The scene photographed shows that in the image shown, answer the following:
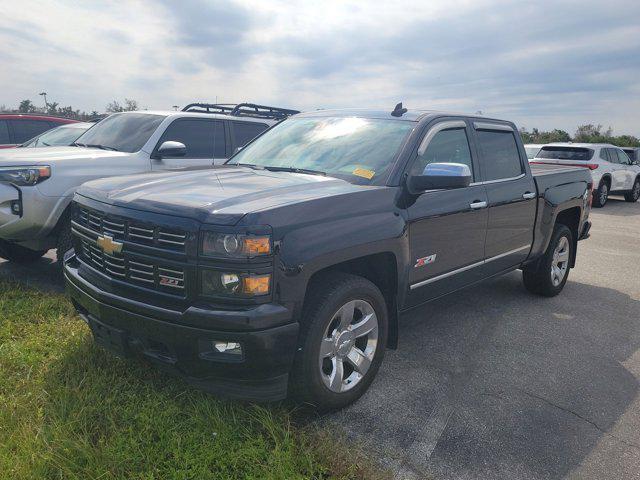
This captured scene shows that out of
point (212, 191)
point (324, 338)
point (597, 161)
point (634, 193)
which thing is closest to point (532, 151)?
point (597, 161)

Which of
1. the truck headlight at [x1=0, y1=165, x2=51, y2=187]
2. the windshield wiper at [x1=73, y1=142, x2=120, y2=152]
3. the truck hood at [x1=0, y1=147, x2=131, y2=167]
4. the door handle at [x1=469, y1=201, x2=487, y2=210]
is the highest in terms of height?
the windshield wiper at [x1=73, y1=142, x2=120, y2=152]

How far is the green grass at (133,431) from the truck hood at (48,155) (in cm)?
203

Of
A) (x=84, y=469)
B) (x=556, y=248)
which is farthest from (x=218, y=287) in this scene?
(x=556, y=248)

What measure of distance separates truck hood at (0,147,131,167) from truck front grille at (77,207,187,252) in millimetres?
2160

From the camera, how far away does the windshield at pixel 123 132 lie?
578 cm

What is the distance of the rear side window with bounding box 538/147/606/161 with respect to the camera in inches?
567

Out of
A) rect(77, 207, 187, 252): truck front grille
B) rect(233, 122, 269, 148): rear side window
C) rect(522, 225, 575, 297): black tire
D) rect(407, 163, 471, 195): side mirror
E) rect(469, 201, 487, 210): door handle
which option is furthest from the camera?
rect(233, 122, 269, 148): rear side window

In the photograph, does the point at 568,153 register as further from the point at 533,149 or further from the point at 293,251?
the point at 293,251

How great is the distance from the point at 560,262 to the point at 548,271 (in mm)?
378

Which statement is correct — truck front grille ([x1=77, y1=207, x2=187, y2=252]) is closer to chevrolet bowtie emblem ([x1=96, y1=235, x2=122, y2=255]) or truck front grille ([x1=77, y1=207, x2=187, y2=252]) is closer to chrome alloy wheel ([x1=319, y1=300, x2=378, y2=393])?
chevrolet bowtie emblem ([x1=96, y1=235, x2=122, y2=255])

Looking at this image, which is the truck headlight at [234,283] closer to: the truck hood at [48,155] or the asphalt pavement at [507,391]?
the asphalt pavement at [507,391]

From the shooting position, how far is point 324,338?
2.83 m

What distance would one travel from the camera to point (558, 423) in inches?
122

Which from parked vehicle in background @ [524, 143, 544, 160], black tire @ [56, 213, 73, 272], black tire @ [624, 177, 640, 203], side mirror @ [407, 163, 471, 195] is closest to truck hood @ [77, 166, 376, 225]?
side mirror @ [407, 163, 471, 195]
